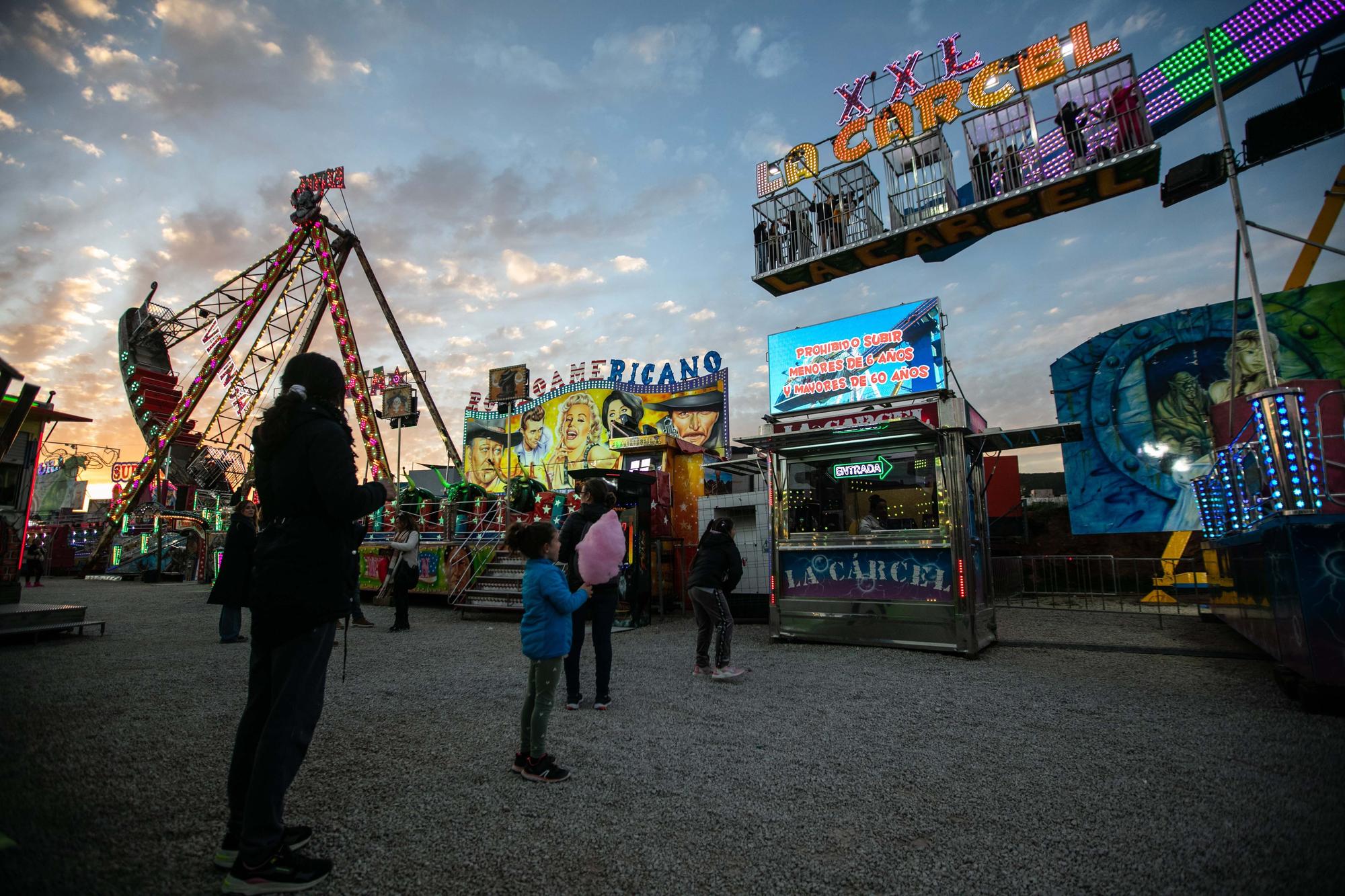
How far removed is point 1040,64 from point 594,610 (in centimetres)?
1496

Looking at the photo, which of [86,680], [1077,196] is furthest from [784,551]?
[1077,196]

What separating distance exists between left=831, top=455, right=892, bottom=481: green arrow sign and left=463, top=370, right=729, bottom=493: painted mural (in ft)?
59.8

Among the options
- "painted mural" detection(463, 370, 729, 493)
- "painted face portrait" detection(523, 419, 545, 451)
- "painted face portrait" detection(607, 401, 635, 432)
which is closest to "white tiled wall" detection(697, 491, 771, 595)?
"painted mural" detection(463, 370, 729, 493)

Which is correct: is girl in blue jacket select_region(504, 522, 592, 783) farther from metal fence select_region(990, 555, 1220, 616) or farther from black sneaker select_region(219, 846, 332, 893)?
metal fence select_region(990, 555, 1220, 616)

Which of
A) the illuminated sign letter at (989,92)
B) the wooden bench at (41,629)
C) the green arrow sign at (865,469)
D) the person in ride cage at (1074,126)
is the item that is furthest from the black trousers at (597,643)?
the illuminated sign letter at (989,92)

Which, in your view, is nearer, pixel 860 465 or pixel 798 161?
pixel 860 465

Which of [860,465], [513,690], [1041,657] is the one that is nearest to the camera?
[513,690]

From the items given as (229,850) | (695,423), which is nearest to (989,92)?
(229,850)

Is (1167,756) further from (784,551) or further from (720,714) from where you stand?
(784,551)

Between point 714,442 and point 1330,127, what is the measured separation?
23758 mm

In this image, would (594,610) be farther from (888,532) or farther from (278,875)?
(888,532)

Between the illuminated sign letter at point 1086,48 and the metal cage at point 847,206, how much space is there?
4.47 meters

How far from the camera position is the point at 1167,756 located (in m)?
3.84

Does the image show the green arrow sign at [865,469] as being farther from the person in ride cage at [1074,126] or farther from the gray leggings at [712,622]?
the person in ride cage at [1074,126]
